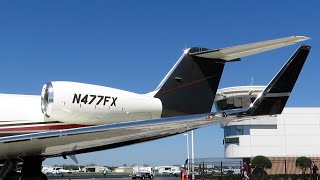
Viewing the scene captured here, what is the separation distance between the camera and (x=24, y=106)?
13.9m

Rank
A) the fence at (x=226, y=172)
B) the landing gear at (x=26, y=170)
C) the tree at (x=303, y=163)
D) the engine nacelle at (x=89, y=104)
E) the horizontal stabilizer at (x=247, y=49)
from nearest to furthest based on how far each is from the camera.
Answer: the horizontal stabilizer at (x=247, y=49) → the engine nacelle at (x=89, y=104) → the landing gear at (x=26, y=170) → the fence at (x=226, y=172) → the tree at (x=303, y=163)

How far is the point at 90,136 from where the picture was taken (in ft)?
39.7

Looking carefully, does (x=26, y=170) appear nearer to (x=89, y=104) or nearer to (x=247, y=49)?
(x=89, y=104)

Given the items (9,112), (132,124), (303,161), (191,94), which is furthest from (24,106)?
(303,161)

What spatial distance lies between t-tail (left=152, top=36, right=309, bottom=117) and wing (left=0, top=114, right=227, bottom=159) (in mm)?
2140

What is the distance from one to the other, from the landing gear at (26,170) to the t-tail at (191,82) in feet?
14.8

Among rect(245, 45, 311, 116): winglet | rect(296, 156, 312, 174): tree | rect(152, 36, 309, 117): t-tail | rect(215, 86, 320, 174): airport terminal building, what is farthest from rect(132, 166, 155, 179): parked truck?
rect(215, 86, 320, 174): airport terminal building

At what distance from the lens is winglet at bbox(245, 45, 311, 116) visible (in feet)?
36.4

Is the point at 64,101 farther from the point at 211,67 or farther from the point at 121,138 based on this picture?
the point at 211,67

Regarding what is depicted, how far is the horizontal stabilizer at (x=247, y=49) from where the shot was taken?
11770 millimetres

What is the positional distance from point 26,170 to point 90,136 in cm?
369

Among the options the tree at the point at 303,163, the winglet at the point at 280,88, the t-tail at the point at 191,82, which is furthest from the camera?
the tree at the point at 303,163

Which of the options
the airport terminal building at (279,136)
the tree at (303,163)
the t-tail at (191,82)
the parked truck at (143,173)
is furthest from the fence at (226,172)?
the airport terminal building at (279,136)

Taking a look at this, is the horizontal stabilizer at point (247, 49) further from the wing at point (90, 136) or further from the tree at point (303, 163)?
the tree at point (303, 163)
